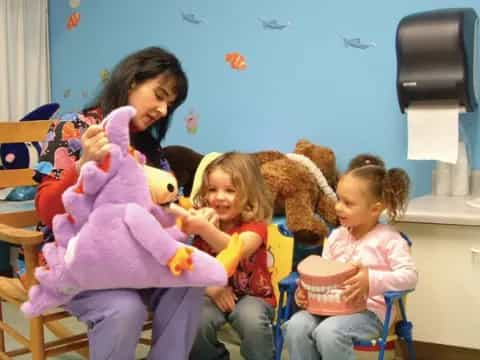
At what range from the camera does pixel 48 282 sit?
4.93ft

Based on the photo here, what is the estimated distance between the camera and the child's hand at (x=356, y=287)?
1.68m

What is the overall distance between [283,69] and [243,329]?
49.2 inches

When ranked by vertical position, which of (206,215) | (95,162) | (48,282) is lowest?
(48,282)

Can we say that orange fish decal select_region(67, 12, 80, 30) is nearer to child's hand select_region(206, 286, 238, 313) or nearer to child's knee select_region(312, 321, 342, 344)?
child's hand select_region(206, 286, 238, 313)

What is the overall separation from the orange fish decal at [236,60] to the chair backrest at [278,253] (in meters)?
0.99

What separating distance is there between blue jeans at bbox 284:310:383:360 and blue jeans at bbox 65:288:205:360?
28cm

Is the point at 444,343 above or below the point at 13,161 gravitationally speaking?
below

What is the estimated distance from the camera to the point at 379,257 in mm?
1793

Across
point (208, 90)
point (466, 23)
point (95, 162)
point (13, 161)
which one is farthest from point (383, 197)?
point (13, 161)

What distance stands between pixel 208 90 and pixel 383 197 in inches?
50.7

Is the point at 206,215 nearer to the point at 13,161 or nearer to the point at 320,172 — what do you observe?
the point at 320,172

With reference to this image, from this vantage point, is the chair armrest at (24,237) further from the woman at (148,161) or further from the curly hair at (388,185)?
the curly hair at (388,185)

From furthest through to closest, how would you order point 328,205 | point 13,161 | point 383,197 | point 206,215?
point 13,161 → point 328,205 → point 383,197 → point 206,215

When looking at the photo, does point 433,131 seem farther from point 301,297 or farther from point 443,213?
point 301,297
